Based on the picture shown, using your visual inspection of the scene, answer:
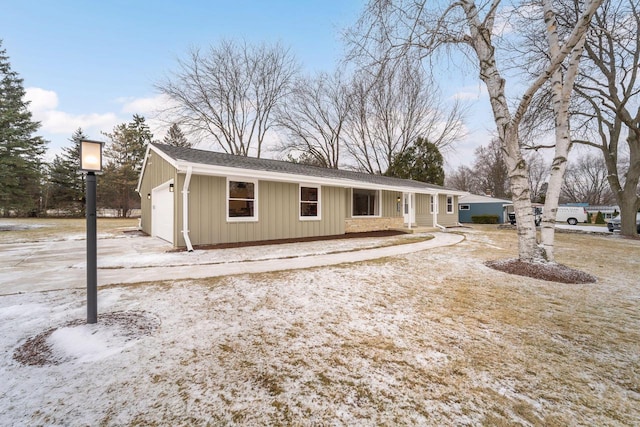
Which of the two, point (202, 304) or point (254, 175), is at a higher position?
point (254, 175)

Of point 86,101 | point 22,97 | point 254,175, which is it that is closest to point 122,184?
point 22,97

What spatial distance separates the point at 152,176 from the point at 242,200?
212 inches

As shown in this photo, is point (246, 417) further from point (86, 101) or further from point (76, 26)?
point (86, 101)

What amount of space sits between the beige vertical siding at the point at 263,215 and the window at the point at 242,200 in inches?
6.1

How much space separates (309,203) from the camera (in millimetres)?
10102

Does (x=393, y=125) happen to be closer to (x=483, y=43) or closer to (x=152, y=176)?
(x=483, y=43)

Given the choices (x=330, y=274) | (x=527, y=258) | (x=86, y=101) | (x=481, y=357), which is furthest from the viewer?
(x=86, y=101)

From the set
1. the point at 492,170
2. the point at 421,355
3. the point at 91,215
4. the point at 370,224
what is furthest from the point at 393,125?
the point at 91,215

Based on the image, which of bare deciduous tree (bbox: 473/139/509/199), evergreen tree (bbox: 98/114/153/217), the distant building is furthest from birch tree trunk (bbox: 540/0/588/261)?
evergreen tree (bbox: 98/114/153/217)

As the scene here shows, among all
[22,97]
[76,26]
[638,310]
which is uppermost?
[22,97]

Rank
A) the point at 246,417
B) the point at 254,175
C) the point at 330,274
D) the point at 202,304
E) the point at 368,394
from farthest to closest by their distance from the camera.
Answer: the point at 254,175, the point at 330,274, the point at 202,304, the point at 368,394, the point at 246,417

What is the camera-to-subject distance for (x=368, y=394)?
1772 millimetres

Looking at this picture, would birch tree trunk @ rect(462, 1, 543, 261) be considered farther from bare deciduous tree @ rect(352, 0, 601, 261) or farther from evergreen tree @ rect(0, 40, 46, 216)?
evergreen tree @ rect(0, 40, 46, 216)

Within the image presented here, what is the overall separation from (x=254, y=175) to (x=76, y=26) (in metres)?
8.75
